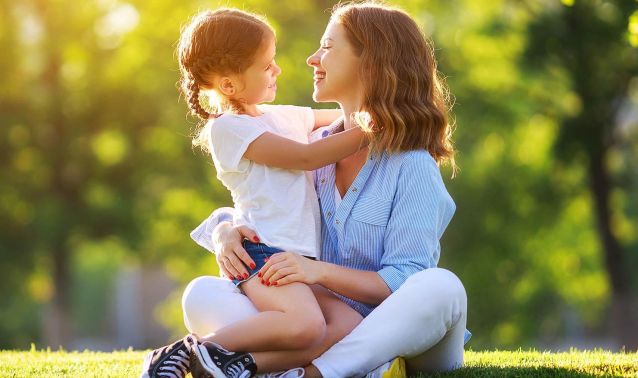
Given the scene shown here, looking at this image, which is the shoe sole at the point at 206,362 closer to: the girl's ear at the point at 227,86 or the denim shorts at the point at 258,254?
the denim shorts at the point at 258,254

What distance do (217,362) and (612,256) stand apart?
12486 millimetres

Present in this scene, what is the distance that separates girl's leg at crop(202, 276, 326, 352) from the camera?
3.90 m

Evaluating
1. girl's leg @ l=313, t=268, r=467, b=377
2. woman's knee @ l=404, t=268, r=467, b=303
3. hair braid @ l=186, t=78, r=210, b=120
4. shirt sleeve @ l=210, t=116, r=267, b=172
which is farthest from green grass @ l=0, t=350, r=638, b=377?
hair braid @ l=186, t=78, r=210, b=120

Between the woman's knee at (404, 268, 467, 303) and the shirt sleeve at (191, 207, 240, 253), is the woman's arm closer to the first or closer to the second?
the woman's knee at (404, 268, 467, 303)

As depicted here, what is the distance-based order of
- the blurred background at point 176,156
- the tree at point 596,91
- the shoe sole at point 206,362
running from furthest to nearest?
the blurred background at point 176,156 < the tree at point 596,91 < the shoe sole at point 206,362

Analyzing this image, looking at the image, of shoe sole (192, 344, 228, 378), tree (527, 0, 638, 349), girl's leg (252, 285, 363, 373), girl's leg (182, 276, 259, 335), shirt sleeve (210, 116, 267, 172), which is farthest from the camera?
tree (527, 0, 638, 349)

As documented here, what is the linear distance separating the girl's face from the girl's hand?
2.40 ft

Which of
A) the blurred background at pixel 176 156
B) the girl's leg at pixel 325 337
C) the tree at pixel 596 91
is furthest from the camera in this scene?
the blurred background at pixel 176 156

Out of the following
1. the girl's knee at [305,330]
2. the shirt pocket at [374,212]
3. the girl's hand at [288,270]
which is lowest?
the girl's knee at [305,330]

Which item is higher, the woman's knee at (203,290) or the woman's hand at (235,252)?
the woman's hand at (235,252)

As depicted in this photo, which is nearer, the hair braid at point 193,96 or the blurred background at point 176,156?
the hair braid at point 193,96

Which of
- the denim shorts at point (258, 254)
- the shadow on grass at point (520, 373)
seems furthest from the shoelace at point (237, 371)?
the shadow on grass at point (520, 373)

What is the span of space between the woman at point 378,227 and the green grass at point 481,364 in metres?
0.28

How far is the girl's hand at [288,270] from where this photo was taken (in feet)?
13.0
